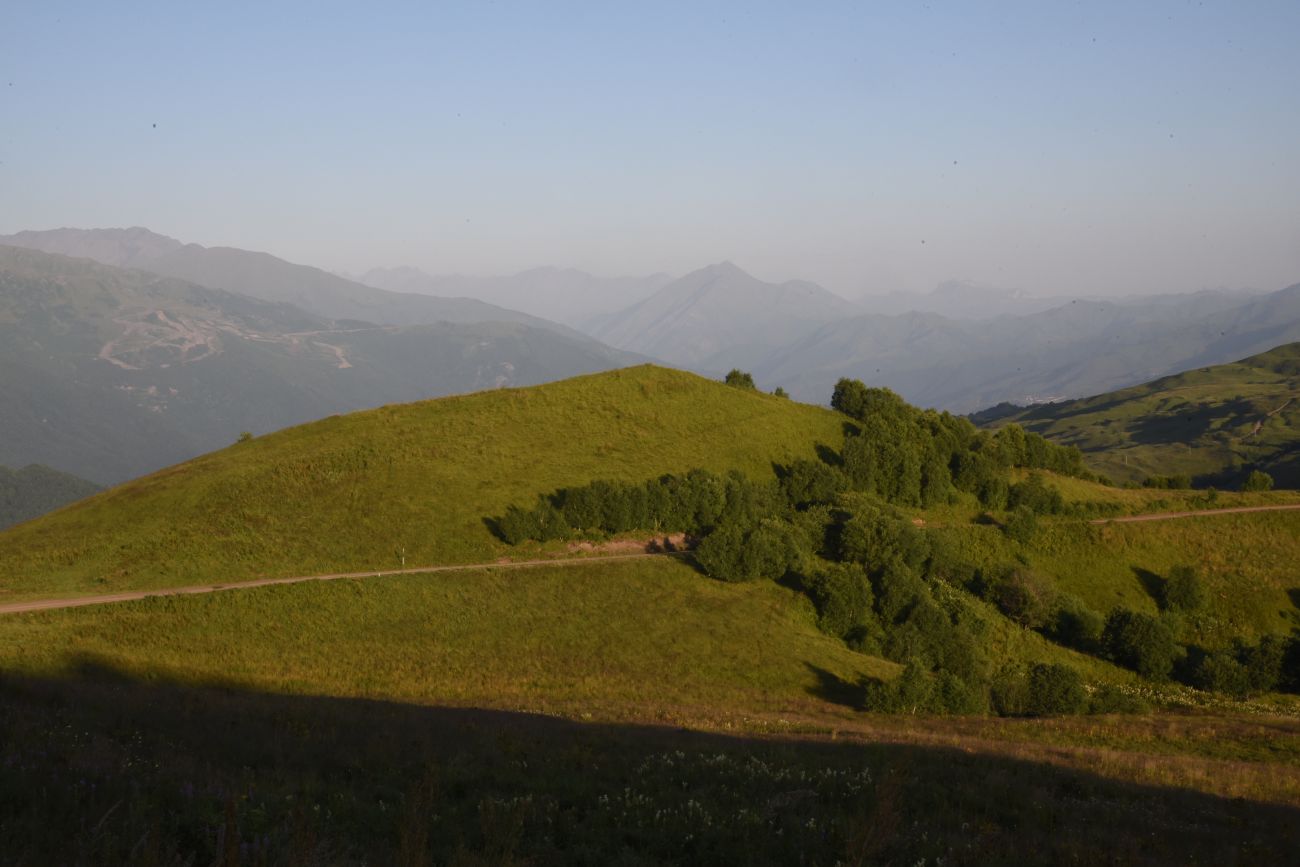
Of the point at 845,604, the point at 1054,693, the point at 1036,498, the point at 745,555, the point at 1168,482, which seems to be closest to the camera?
the point at 1054,693

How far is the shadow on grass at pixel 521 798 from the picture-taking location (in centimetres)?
988

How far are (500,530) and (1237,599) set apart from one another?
57456 mm

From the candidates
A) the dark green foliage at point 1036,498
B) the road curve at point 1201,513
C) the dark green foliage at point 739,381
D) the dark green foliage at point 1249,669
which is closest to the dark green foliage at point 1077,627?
the dark green foliage at point 1249,669

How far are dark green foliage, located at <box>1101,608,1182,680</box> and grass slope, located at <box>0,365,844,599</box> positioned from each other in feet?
107

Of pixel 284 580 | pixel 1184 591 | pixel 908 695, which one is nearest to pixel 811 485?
pixel 1184 591

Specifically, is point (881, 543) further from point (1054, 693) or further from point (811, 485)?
point (1054, 693)

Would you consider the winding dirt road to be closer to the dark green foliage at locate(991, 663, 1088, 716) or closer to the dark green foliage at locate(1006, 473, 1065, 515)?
the dark green foliage at locate(1006, 473, 1065, 515)

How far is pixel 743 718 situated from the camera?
31.9 m

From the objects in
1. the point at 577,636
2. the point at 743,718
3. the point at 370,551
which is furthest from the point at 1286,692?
the point at 370,551

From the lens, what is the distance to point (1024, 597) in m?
58.0

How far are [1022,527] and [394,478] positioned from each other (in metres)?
54.0

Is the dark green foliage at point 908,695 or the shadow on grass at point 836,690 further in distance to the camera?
the shadow on grass at point 836,690

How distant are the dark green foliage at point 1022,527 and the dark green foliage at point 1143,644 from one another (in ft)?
46.1

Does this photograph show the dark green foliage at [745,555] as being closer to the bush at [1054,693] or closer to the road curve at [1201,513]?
the bush at [1054,693]
